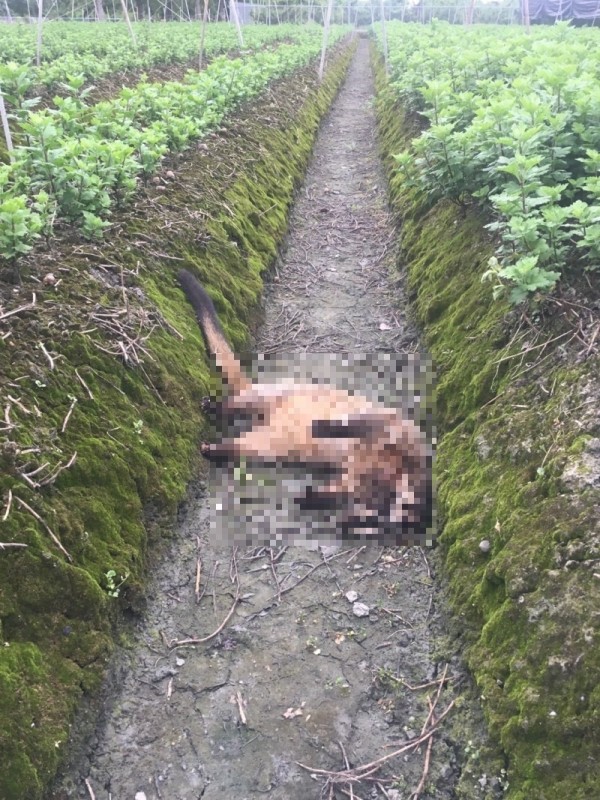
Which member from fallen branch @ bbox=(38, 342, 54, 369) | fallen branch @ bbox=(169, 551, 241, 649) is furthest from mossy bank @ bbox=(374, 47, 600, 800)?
fallen branch @ bbox=(38, 342, 54, 369)

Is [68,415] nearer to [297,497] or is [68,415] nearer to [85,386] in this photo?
[85,386]

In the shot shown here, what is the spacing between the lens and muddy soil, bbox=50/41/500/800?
105 inches

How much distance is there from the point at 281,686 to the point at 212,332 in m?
2.88

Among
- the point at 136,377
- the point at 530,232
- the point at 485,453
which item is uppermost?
the point at 530,232

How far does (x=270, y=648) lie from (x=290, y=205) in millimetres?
6877

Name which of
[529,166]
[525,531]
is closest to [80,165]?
[529,166]

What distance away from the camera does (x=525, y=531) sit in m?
3.02

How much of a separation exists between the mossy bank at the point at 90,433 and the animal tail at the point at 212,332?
0.12m

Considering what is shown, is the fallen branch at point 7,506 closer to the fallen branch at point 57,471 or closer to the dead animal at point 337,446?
the fallen branch at point 57,471

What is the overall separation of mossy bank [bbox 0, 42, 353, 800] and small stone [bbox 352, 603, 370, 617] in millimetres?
1176

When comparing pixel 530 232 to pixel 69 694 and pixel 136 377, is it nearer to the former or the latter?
pixel 136 377

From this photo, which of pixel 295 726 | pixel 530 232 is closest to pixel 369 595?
pixel 295 726

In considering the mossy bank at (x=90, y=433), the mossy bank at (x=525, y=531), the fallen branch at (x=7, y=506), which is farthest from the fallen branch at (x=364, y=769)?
the fallen branch at (x=7, y=506)

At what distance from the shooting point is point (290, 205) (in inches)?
348
